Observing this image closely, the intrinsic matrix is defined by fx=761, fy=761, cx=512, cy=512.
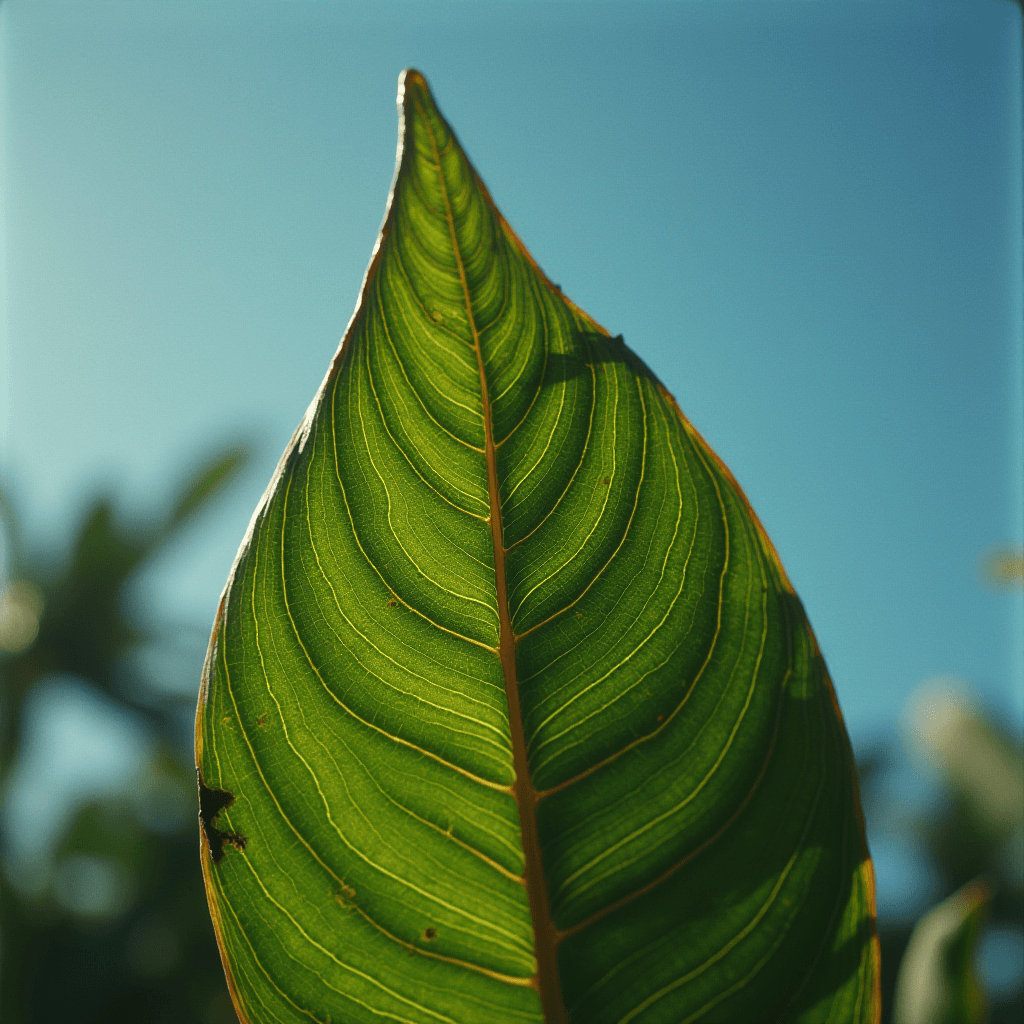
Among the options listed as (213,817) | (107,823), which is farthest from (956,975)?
(107,823)

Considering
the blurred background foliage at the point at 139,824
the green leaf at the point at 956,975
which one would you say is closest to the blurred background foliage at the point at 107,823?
the blurred background foliage at the point at 139,824

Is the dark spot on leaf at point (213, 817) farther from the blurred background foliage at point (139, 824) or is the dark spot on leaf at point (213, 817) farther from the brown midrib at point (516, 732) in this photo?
the blurred background foliage at point (139, 824)

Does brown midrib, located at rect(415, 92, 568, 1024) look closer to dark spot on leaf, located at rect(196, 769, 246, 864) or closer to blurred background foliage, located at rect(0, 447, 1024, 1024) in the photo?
dark spot on leaf, located at rect(196, 769, 246, 864)

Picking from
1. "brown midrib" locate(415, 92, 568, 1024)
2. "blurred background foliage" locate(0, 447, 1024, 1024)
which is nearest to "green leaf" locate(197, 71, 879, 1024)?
"brown midrib" locate(415, 92, 568, 1024)

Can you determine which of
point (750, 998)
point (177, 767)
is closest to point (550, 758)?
point (750, 998)

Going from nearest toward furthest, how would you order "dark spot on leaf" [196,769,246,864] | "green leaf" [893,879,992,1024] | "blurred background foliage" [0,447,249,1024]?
1. "dark spot on leaf" [196,769,246,864]
2. "green leaf" [893,879,992,1024]
3. "blurred background foliage" [0,447,249,1024]

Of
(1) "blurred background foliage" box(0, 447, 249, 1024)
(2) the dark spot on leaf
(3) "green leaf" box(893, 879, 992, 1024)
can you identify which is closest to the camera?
(2) the dark spot on leaf

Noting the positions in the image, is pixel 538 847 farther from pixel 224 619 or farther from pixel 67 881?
pixel 67 881
